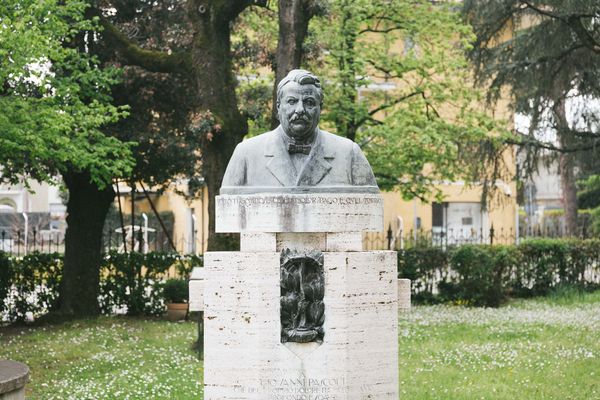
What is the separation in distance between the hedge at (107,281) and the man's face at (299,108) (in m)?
11.6

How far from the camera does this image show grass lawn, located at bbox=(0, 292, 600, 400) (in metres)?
10.0

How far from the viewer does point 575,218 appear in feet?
101

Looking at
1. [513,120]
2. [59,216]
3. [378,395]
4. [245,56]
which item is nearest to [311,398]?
[378,395]

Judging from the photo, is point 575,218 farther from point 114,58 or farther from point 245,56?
point 114,58

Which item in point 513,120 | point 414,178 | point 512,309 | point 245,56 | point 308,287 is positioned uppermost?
point 245,56

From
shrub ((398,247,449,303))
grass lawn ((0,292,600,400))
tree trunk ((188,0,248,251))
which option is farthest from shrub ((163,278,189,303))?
shrub ((398,247,449,303))

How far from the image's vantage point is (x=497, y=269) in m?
19.7

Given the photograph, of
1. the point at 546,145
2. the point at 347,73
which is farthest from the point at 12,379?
the point at 546,145

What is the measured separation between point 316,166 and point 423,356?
6.33 meters

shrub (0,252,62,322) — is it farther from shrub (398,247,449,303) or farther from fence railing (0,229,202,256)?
shrub (398,247,449,303)

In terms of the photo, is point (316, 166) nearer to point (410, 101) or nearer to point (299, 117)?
point (299, 117)

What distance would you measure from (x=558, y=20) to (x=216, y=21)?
19.2 ft

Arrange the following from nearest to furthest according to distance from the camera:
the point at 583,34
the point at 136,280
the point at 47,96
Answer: the point at 47,96 → the point at 583,34 → the point at 136,280

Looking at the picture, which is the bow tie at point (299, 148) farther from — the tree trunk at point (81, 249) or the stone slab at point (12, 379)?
the tree trunk at point (81, 249)
